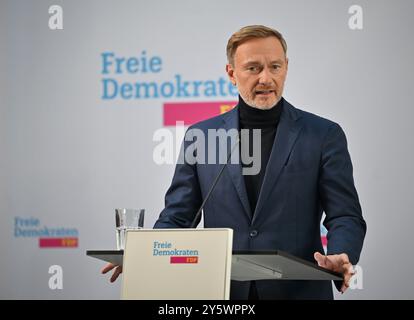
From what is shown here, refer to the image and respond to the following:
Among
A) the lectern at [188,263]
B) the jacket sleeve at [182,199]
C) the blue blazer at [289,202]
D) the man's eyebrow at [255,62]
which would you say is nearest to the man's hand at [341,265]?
the lectern at [188,263]

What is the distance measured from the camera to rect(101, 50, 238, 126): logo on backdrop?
447 cm

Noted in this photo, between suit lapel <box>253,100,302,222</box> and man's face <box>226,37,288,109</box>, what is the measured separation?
0.08 metres

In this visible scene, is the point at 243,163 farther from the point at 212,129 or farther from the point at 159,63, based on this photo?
the point at 159,63

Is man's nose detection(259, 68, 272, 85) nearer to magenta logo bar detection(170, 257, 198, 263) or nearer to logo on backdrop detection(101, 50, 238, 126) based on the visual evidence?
magenta logo bar detection(170, 257, 198, 263)

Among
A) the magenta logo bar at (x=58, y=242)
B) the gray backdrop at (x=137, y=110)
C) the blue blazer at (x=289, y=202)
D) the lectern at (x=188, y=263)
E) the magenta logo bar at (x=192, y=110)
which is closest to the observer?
the lectern at (x=188, y=263)

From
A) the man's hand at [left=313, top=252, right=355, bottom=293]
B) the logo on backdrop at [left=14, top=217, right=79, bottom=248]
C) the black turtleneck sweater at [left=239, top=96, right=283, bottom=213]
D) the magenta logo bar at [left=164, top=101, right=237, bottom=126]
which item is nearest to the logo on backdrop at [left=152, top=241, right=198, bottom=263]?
the man's hand at [left=313, top=252, right=355, bottom=293]

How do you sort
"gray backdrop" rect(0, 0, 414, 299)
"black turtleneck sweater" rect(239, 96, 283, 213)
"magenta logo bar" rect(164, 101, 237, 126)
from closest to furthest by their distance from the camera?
"black turtleneck sweater" rect(239, 96, 283, 213)
"gray backdrop" rect(0, 0, 414, 299)
"magenta logo bar" rect(164, 101, 237, 126)

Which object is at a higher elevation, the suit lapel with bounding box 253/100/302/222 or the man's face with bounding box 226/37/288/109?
the man's face with bounding box 226/37/288/109

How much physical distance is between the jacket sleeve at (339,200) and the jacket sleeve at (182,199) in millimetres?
453

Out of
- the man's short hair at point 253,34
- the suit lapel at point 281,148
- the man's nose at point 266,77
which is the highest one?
the man's short hair at point 253,34

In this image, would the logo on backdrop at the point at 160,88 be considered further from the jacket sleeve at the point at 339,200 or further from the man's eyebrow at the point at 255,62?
the jacket sleeve at the point at 339,200

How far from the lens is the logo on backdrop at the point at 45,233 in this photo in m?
4.59

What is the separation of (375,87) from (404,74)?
177 millimetres
